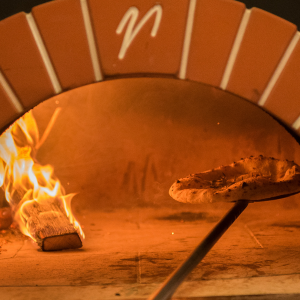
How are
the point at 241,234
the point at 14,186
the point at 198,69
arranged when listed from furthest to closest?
the point at 14,186
the point at 241,234
the point at 198,69

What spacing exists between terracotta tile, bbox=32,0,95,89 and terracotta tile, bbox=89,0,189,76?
0.15 feet

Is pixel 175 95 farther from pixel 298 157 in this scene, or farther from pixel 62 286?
pixel 62 286

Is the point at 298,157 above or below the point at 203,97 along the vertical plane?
below

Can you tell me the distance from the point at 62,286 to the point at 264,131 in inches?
44.7

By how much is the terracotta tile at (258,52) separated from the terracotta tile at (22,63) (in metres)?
0.57

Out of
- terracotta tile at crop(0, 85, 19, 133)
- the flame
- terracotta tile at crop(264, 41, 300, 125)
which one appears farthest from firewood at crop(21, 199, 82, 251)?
terracotta tile at crop(264, 41, 300, 125)

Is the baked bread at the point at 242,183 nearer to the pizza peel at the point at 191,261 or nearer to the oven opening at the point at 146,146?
the pizza peel at the point at 191,261

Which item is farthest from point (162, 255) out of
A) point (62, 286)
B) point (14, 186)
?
point (14, 186)

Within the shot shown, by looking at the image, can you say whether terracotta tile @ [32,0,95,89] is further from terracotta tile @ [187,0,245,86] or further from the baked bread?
the baked bread

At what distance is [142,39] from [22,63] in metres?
0.36

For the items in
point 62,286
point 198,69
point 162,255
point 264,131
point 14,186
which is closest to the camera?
point 62,286

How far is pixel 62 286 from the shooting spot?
952mm

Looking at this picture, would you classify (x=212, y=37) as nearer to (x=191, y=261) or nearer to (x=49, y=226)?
(x=191, y=261)

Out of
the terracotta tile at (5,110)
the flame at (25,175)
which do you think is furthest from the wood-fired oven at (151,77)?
the flame at (25,175)
